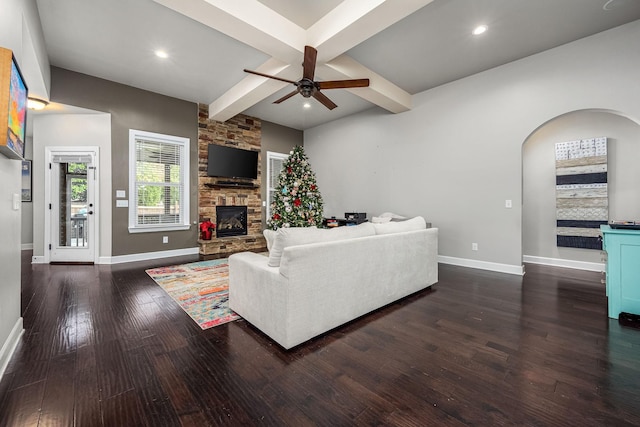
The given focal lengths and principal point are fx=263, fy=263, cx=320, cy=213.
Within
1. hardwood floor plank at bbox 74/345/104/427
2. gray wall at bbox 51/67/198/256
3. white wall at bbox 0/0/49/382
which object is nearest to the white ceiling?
gray wall at bbox 51/67/198/256

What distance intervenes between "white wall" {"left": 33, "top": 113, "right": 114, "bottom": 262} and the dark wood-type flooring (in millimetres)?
2411

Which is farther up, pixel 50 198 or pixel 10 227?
pixel 50 198

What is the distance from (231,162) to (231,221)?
1.40 meters

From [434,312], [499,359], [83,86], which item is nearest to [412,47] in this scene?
[434,312]

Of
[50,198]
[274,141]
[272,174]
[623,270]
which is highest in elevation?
[274,141]

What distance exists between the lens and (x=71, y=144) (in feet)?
15.5

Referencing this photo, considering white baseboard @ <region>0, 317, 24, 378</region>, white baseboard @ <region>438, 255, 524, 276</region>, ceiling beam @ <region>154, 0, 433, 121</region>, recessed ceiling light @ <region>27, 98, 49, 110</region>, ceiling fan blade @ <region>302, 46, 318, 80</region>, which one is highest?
Answer: ceiling beam @ <region>154, 0, 433, 121</region>

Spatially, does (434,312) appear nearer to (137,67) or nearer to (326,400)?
(326,400)

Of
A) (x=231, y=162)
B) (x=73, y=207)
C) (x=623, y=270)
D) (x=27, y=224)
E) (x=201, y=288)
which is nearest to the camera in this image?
(x=623, y=270)

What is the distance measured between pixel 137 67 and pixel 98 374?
4497 mm

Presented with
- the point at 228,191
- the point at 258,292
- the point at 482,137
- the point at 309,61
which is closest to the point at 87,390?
the point at 258,292

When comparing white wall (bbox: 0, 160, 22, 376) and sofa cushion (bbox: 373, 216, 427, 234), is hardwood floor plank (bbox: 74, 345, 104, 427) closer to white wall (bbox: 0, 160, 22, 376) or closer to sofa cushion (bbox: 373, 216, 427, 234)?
white wall (bbox: 0, 160, 22, 376)

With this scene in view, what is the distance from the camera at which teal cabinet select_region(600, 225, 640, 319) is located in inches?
95.3

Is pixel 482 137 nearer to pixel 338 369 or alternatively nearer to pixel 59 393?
pixel 338 369
